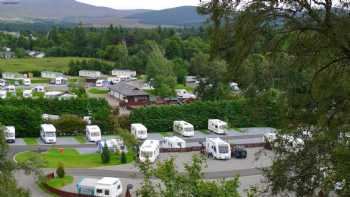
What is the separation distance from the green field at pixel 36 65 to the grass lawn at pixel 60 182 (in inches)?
1825

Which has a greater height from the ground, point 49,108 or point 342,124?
point 342,124

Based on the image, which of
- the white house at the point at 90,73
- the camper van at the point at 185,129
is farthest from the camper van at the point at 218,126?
the white house at the point at 90,73

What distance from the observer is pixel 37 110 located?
3138 cm

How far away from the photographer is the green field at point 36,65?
2660 inches

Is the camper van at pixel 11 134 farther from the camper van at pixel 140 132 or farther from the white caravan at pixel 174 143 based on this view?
the white caravan at pixel 174 143

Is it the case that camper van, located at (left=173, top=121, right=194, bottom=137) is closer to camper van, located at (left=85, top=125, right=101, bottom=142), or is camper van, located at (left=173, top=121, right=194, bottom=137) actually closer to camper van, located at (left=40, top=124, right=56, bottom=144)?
camper van, located at (left=85, top=125, right=101, bottom=142)

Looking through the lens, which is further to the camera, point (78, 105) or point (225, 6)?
point (78, 105)

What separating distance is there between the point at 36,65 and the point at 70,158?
4714 cm

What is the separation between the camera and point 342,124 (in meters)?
8.50

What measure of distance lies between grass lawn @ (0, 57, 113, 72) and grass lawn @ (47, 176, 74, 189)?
154 feet

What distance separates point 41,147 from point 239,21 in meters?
22.3

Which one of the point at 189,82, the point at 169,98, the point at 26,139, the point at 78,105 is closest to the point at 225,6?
the point at 26,139

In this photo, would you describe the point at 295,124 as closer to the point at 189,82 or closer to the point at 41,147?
the point at 41,147

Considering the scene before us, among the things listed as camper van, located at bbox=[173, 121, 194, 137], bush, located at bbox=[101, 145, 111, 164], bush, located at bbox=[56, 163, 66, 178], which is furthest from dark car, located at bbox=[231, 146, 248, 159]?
bush, located at bbox=[56, 163, 66, 178]
